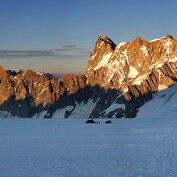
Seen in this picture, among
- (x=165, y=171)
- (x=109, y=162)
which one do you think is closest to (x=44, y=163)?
(x=109, y=162)

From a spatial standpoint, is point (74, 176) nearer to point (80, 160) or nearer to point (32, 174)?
point (32, 174)

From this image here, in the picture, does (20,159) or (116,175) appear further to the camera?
(20,159)

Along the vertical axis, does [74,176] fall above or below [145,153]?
above

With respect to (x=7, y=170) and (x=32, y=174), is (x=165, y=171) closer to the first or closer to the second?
(x=32, y=174)

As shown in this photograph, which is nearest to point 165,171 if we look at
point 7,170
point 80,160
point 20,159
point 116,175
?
point 116,175

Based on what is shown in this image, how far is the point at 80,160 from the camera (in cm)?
3250

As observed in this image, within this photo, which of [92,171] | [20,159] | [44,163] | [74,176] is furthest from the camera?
[20,159]

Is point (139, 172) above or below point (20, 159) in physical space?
above

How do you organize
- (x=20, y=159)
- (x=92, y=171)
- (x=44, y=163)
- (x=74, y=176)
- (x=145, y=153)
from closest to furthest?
1. (x=74, y=176)
2. (x=92, y=171)
3. (x=44, y=163)
4. (x=20, y=159)
5. (x=145, y=153)

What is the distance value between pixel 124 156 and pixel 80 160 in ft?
15.4

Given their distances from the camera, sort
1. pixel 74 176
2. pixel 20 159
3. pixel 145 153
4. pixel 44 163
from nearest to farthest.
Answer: pixel 74 176, pixel 44 163, pixel 20 159, pixel 145 153

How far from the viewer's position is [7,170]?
27.4 metres

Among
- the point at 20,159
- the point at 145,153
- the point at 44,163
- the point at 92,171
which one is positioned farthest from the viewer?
the point at 145,153

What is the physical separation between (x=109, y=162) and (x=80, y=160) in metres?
3.09
